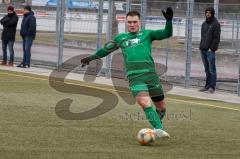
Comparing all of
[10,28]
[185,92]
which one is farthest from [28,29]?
[185,92]

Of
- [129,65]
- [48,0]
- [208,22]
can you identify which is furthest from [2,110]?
[48,0]

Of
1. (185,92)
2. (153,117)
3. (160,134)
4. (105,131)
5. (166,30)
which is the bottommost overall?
(185,92)

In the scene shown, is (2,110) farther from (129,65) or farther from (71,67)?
(71,67)

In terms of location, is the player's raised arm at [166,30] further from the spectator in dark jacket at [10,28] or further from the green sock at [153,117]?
the spectator in dark jacket at [10,28]

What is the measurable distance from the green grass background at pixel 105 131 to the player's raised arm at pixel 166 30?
4.78 ft

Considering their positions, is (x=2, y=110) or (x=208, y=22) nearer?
(x=2, y=110)

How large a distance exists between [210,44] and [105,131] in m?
8.06

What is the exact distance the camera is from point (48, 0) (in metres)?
27.4

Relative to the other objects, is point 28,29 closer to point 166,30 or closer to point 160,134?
→ point 166,30

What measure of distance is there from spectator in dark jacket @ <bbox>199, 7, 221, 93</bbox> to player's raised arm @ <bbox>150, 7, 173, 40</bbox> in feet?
26.2

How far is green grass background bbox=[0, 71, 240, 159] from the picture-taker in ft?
30.4

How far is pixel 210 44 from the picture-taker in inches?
734

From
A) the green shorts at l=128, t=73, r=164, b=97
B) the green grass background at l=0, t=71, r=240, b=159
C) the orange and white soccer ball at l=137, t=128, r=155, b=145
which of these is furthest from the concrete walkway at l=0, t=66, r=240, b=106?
the orange and white soccer ball at l=137, t=128, r=155, b=145

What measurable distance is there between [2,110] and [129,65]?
3406 millimetres
